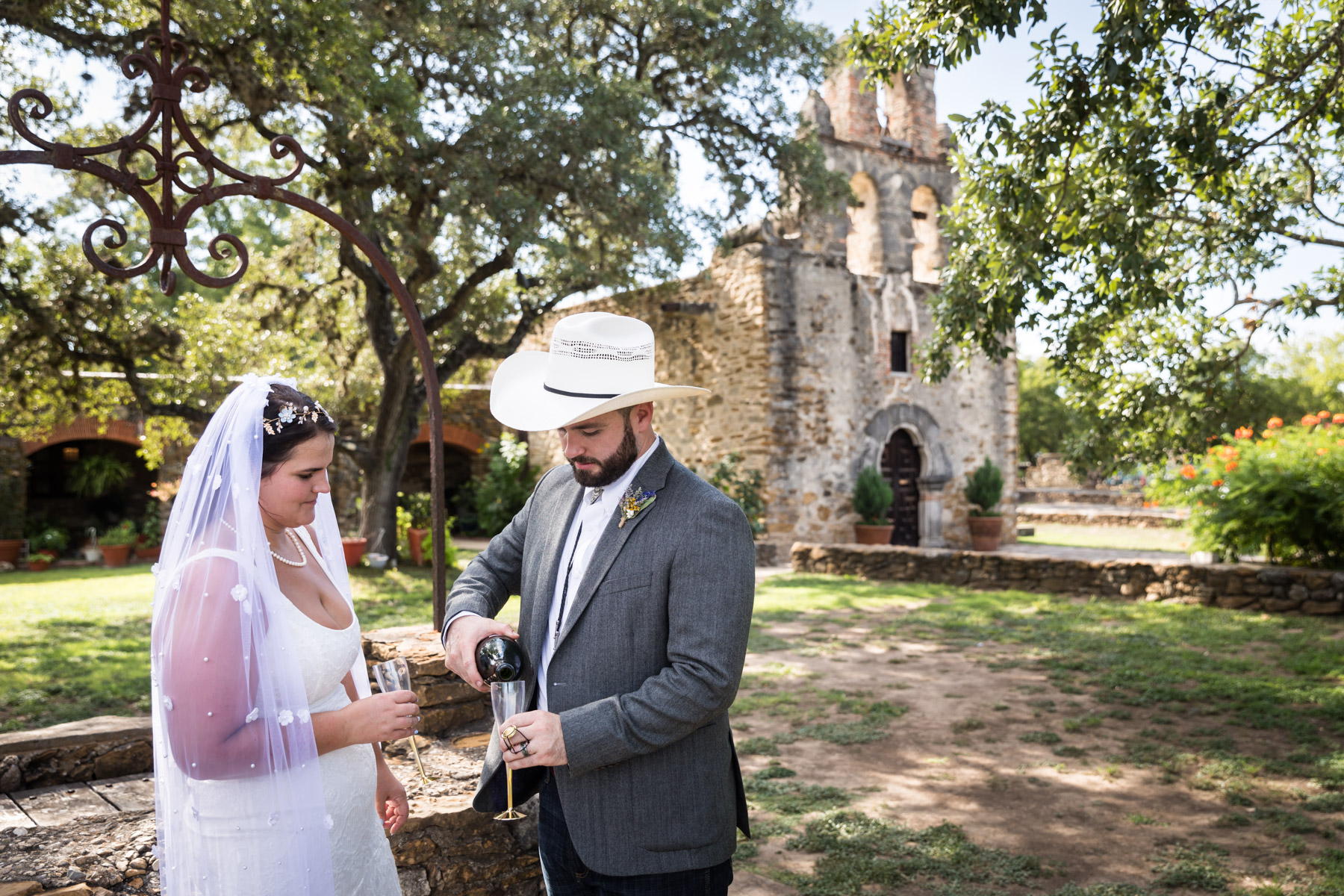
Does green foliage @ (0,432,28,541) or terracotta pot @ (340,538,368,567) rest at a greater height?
green foliage @ (0,432,28,541)

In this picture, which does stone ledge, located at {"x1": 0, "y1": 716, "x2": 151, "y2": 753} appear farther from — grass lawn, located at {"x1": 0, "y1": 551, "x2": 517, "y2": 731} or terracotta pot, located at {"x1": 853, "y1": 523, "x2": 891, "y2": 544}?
terracotta pot, located at {"x1": 853, "y1": 523, "x2": 891, "y2": 544}

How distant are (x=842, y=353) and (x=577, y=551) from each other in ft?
43.7

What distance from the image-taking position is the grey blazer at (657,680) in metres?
1.80

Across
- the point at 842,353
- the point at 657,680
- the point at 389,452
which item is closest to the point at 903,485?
the point at 842,353

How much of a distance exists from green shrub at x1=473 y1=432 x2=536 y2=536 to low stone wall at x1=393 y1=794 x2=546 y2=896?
→ 13.7m

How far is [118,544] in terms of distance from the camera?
13.9m

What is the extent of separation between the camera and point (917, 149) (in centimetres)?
1650

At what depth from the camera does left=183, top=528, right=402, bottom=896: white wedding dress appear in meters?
1.83

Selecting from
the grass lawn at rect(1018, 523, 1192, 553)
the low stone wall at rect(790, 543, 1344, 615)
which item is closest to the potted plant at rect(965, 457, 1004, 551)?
the grass lawn at rect(1018, 523, 1192, 553)

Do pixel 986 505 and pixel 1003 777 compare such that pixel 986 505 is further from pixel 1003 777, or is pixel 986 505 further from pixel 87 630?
pixel 87 630

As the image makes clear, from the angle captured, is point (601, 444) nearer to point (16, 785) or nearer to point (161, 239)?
point (161, 239)

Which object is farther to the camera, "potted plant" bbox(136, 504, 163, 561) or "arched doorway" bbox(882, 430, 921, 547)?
"arched doorway" bbox(882, 430, 921, 547)

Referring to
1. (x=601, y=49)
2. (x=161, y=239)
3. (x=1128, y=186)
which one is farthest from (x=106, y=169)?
(x=601, y=49)

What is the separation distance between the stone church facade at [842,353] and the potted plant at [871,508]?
0.26 m
